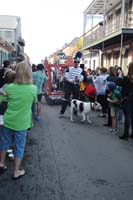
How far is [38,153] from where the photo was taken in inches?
275

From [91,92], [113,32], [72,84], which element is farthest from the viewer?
[113,32]

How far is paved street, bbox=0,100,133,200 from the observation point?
4.92 meters

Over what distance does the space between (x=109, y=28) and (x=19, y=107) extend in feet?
86.4

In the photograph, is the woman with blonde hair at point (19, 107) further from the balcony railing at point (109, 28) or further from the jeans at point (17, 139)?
the balcony railing at point (109, 28)

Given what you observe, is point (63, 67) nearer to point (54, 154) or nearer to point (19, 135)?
point (54, 154)

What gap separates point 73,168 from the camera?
6.07 metres

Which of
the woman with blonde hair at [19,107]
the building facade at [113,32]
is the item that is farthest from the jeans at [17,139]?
the building facade at [113,32]

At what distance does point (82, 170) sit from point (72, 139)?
2475mm

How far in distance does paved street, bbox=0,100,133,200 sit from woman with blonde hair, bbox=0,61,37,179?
1.53 feet

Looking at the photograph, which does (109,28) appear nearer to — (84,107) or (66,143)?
(84,107)

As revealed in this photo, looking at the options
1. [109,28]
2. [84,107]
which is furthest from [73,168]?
[109,28]

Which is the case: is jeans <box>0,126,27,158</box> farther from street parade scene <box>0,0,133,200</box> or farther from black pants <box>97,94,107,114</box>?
black pants <box>97,94,107,114</box>

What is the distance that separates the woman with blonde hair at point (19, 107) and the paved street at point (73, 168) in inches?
18.3

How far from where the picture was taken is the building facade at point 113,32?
22.3m
